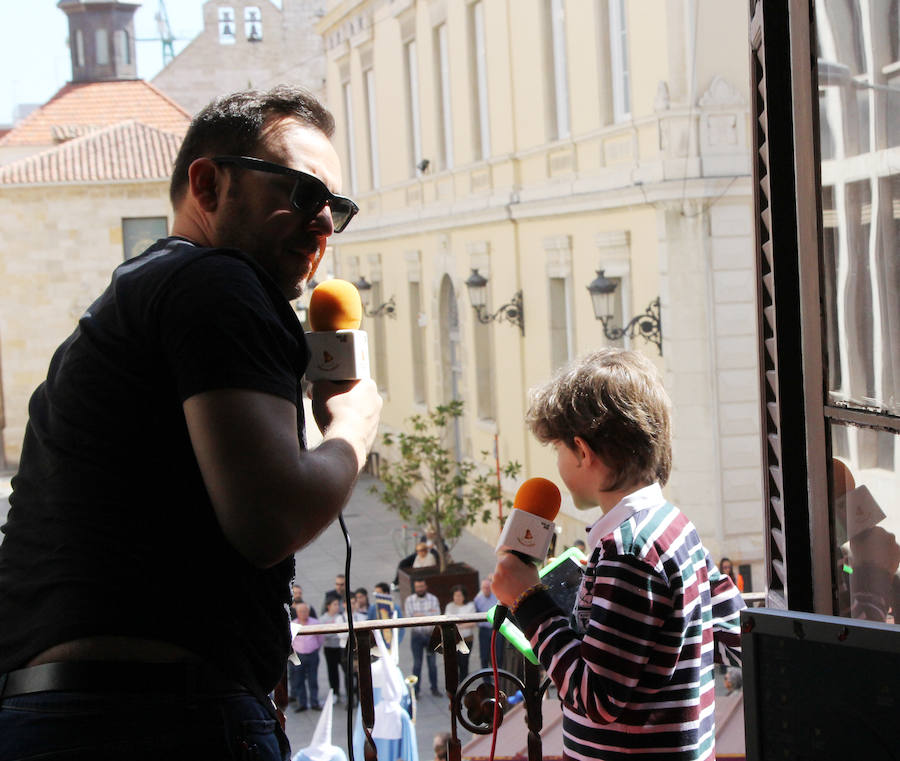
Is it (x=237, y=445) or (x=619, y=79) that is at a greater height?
(x=619, y=79)

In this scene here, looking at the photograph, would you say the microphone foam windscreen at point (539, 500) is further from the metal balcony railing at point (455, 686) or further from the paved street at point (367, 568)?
the paved street at point (367, 568)

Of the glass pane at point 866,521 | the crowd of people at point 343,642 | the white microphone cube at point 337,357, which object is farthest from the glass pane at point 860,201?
the crowd of people at point 343,642

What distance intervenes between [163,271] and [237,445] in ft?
0.72

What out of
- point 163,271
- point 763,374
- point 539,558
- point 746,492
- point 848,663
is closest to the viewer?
point 848,663

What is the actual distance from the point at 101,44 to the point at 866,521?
43.1m

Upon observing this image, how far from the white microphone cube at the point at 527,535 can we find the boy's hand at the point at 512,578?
0.02 metres

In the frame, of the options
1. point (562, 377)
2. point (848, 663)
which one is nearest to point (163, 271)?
point (848, 663)

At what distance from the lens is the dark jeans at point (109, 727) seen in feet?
4.28

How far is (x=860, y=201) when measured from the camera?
6.97 ft

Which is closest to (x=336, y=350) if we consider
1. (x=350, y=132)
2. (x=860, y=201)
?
(x=860, y=201)

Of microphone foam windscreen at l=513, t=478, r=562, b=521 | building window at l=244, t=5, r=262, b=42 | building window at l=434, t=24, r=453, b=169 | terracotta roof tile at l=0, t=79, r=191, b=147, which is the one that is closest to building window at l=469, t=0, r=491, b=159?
building window at l=434, t=24, r=453, b=169

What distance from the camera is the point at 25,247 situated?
3023 centimetres

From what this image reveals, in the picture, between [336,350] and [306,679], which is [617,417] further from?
[306,679]

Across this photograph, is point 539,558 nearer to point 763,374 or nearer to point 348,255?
point 763,374
